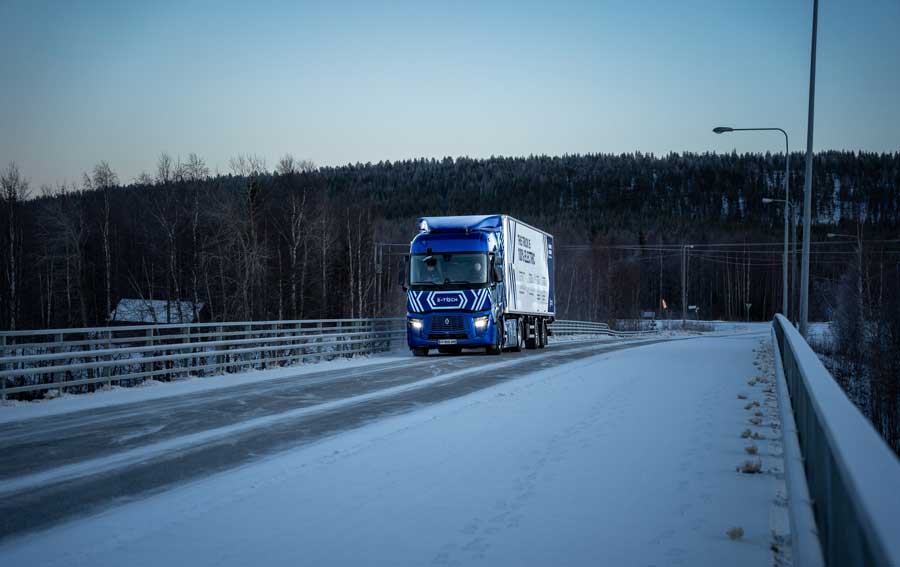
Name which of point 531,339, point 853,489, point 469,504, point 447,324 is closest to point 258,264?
point 531,339

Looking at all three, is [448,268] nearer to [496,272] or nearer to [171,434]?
[496,272]

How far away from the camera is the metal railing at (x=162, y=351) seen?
14.1 meters

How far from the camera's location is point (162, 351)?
68.4ft

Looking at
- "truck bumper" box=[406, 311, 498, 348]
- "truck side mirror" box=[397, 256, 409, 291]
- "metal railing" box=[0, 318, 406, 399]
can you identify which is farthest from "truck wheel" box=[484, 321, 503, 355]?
"metal railing" box=[0, 318, 406, 399]

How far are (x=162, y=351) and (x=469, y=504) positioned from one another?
54.3 feet

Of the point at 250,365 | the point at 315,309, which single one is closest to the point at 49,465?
the point at 250,365

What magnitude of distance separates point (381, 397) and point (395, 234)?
97.7m

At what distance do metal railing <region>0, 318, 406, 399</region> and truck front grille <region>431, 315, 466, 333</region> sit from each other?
291cm

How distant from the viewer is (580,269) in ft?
344

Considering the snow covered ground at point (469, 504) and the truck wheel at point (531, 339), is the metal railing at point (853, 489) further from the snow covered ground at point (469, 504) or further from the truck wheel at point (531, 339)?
the truck wheel at point (531, 339)

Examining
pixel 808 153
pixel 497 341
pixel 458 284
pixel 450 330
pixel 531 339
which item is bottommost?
pixel 531 339

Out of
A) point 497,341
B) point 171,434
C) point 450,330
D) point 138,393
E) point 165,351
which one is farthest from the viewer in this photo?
point 497,341

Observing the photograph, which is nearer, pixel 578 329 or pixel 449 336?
pixel 449 336

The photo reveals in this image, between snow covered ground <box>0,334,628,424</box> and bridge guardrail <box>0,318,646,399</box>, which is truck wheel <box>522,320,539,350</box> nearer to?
bridge guardrail <box>0,318,646,399</box>
